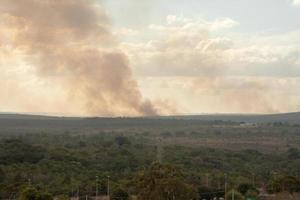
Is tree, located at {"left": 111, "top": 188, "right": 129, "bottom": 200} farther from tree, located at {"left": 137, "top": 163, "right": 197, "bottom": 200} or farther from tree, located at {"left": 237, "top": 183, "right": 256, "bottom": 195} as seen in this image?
tree, located at {"left": 237, "top": 183, "right": 256, "bottom": 195}

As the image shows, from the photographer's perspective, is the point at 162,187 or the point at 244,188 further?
the point at 244,188

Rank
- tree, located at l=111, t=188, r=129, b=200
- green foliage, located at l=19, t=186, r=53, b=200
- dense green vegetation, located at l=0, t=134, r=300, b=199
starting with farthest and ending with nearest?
dense green vegetation, located at l=0, t=134, r=300, b=199 → tree, located at l=111, t=188, r=129, b=200 → green foliage, located at l=19, t=186, r=53, b=200

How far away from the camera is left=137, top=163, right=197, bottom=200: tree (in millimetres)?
44812

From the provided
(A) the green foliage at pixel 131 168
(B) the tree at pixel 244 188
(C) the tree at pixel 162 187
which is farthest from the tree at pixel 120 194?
(B) the tree at pixel 244 188

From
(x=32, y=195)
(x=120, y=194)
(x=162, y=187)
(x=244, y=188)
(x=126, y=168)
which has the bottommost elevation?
(x=120, y=194)

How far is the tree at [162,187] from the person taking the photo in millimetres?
44812

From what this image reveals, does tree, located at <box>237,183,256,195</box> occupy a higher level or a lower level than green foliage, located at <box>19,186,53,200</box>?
lower

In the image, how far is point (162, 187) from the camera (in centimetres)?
4484

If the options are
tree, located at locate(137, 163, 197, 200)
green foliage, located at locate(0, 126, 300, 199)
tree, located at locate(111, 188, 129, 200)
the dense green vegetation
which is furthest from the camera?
the dense green vegetation

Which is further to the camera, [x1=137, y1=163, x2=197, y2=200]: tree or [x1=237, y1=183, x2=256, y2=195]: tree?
[x1=237, y1=183, x2=256, y2=195]: tree

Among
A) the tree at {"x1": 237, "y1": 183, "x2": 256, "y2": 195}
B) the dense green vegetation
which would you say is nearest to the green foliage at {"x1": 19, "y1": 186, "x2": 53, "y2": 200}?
the dense green vegetation

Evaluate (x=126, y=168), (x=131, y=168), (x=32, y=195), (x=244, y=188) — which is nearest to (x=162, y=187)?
(x=32, y=195)

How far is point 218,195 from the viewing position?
5741 cm

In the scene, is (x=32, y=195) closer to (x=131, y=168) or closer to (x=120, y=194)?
(x=120, y=194)
